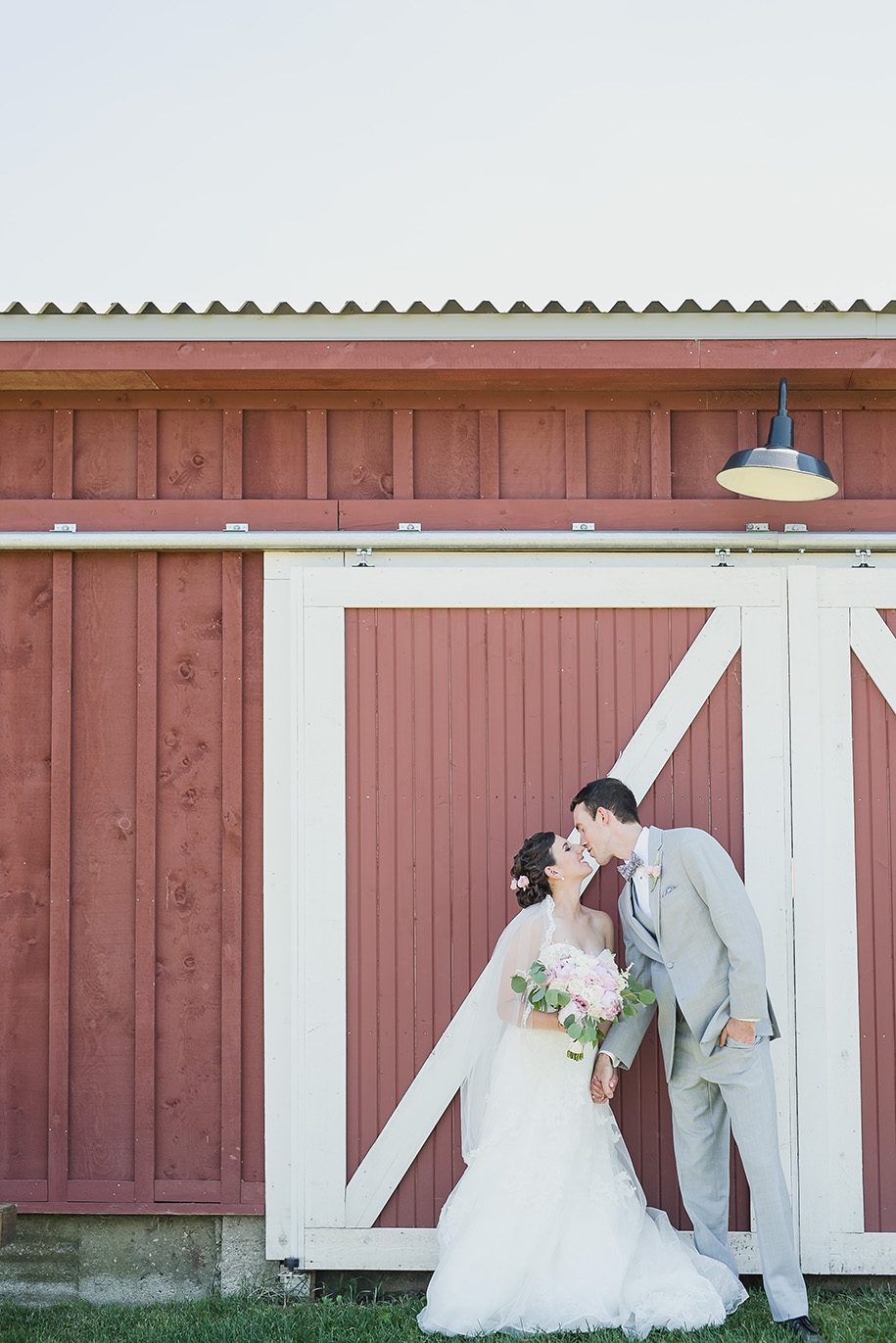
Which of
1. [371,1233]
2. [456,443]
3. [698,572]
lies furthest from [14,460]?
[371,1233]

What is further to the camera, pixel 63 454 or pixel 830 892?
pixel 63 454

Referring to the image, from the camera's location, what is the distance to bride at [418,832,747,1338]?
3994 millimetres

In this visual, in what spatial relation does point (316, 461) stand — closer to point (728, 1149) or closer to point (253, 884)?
point (253, 884)

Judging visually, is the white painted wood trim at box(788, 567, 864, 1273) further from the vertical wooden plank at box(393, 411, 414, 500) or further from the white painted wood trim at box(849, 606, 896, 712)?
the vertical wooden plank at box(393, 411, 414, 500)

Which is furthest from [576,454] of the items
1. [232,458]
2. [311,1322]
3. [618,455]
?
[311,1322]

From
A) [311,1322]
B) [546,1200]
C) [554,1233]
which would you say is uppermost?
[546,1200]

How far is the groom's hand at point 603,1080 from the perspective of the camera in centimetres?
430

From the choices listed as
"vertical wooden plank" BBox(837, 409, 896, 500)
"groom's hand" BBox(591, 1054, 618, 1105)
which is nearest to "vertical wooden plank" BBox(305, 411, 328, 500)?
"vertical wooden plank" BBox(837, 409, 896, 500)

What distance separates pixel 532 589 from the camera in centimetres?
486

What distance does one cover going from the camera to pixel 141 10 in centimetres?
885

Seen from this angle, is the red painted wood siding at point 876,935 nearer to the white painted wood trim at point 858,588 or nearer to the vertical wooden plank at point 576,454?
the white painted wood trim at point 858,588

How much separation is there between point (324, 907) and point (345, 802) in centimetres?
45

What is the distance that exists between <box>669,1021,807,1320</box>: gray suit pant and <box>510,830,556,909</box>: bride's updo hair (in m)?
0.77

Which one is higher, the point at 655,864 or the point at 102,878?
the point at 655,864
